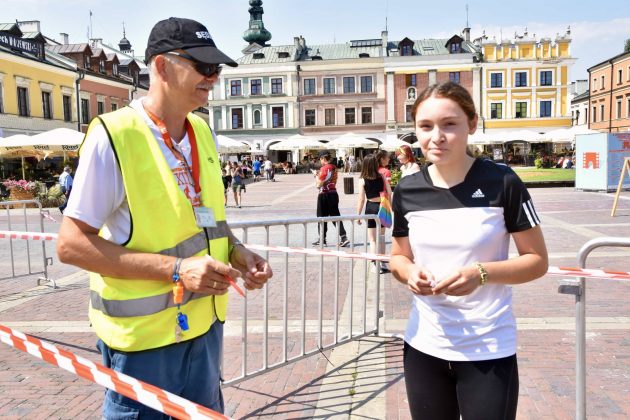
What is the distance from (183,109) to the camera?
2061 millimetres

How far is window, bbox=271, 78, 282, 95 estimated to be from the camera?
60.0 m

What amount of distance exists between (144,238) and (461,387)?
4.12 feet

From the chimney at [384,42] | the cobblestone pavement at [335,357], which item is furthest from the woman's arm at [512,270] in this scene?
the chimney at [384,42]

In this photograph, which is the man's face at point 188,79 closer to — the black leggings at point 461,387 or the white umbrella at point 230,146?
the black leggings at point 461,387

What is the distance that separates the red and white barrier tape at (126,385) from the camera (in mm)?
1621

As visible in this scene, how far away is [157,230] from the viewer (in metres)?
1.88

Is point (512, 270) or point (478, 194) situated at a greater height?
point (478, 194)

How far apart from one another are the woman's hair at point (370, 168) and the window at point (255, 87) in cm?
5297

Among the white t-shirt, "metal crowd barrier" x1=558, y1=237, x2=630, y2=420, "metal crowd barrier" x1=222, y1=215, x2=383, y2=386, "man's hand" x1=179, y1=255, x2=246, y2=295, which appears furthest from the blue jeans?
"metal crowd barrier" x1=558, y1=237, x2=630, y2=420

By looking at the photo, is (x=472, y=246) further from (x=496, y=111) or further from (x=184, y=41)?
(x=496, y=111)

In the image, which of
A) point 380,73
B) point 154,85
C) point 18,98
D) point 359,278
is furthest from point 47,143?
point 380,73

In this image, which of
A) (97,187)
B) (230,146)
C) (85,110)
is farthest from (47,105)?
(97,187)

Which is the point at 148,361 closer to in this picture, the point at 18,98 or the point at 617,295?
the point at 617,295

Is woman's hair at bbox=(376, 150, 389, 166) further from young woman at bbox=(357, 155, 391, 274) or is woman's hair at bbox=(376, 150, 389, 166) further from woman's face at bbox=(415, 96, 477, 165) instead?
woman's face at bbox=(415, 96, 477, 165)
